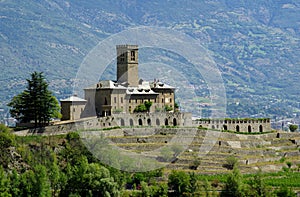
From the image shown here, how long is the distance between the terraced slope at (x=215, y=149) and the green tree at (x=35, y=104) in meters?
7.68

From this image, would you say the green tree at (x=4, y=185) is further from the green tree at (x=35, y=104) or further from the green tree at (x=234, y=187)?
the green tree at (x=234, y=187)

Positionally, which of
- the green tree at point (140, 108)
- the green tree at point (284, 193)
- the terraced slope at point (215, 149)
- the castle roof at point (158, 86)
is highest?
the castle roof at point (158, 86)

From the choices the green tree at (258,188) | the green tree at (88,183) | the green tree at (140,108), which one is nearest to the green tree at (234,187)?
the green tree at (258,188)

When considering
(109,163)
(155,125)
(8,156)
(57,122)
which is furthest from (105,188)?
(155,125)

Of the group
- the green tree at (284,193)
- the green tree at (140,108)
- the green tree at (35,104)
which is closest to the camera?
the green tree at (284,193)

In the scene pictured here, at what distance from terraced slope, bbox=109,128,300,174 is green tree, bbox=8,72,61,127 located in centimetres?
768

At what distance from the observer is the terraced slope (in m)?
82.6

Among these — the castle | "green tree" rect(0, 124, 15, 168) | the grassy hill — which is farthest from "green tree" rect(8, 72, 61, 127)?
"green tree" rect(0, 124, 15, 168)

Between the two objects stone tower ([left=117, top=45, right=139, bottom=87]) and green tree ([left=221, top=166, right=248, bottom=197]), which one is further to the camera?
stone tower ([left=117, top=45, right=139, bottom=87])

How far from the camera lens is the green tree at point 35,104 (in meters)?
81.5

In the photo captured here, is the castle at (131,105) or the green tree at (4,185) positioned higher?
the castle at (131,105)

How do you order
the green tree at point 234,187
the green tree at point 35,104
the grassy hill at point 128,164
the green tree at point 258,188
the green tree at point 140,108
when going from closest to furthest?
the grassy hill at point 128,164 → the green tree at point 234,187 → the green tree at point 258,188 → the green tree at point 35,104 → the green tree at point 140,108

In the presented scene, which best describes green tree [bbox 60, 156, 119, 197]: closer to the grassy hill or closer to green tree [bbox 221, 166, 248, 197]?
the grassy hill

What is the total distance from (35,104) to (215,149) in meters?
21.9
